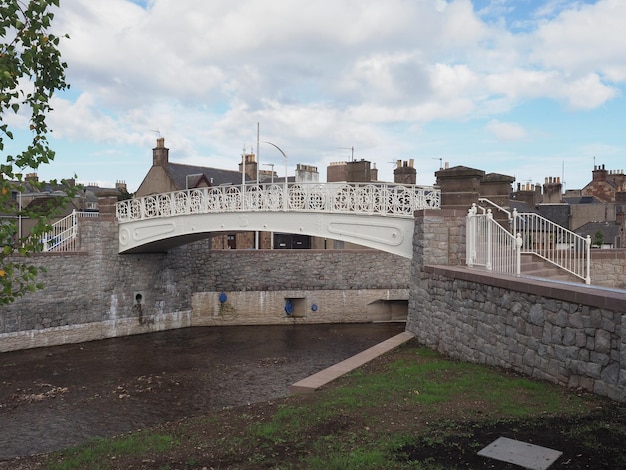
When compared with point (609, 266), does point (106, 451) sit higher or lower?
lower

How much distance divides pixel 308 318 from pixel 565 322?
18470 mm

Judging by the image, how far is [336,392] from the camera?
8.12 meters

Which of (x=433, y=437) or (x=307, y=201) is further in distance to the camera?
(x=307, y=201)

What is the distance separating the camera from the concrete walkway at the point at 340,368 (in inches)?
348

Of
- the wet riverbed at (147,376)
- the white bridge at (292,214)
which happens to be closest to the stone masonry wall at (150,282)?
the wet riverbed at (147,376)

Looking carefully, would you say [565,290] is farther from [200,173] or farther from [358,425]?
[200,173]

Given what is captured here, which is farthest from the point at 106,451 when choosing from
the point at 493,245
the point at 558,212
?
the point at 558,212

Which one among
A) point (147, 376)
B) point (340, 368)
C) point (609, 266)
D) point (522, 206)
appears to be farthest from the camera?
point (522, 206)

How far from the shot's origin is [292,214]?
17.6 m

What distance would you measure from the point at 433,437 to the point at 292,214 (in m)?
12.3

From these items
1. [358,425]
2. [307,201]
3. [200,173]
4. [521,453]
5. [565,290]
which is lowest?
[358,425]

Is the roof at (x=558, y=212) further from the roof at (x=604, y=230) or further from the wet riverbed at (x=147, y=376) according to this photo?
the wet riverbed at (x=147, y=376)

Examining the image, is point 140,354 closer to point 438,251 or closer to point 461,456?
point 438,251

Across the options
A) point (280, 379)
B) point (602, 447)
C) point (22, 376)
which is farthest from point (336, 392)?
point (22, 376)
